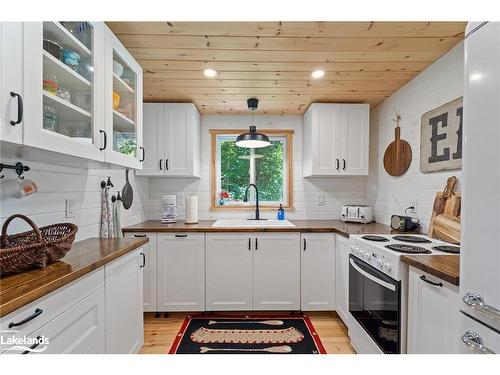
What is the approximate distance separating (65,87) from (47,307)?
0.99 metres

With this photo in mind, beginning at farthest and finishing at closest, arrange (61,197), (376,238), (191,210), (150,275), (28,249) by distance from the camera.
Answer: (191,210), (150,275), (376,238), (61,197), (28,249)

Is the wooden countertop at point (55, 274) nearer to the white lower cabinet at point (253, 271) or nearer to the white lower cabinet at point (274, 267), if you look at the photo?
the white lower cabinet at point (253, 271)

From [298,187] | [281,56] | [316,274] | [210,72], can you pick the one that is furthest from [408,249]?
[210,72]

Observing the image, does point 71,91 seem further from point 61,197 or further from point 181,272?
point 181,272

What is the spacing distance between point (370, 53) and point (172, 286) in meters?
2.57

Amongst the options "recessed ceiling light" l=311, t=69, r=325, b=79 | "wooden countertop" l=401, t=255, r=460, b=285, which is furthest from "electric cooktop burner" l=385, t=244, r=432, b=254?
"recessed ceiling light" l=311, t=69, r=325, b=79

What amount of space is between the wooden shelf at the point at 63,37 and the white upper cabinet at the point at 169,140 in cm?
135

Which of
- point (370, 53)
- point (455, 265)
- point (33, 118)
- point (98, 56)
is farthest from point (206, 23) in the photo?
point (455, 265)

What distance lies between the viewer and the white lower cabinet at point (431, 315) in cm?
112

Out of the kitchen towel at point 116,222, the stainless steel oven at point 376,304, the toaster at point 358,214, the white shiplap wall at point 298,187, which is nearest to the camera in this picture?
the stainless steel oven at point 376,304

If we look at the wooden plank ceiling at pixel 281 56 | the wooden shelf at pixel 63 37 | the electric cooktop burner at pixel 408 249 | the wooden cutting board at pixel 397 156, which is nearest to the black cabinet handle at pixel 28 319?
the wooden shelf at pixel 63 37

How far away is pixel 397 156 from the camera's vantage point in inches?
96.9

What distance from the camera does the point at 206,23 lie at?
1.49 meters
